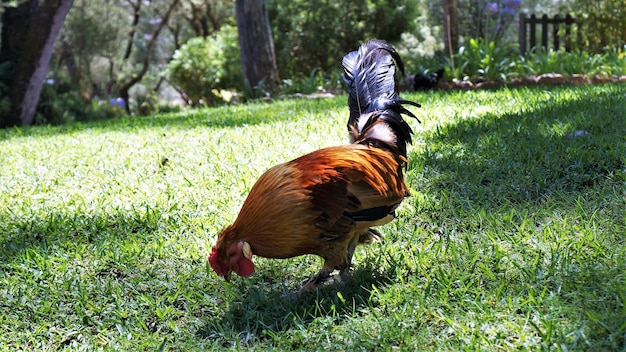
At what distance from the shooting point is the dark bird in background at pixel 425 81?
30.2ft

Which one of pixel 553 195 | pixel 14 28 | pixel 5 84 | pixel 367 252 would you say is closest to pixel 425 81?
pixel 553 195

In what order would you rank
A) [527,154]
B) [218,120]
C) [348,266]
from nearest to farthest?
1. [348,266]
2. [527,154]
3. [218,120]

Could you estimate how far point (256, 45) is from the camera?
37.8ft

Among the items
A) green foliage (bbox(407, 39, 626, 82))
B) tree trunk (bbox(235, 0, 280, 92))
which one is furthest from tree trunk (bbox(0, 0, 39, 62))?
green foliage (bbox(407, 39, 626, 82))

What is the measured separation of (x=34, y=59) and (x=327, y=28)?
20.6ft

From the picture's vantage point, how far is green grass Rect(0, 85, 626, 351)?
9.08 ft

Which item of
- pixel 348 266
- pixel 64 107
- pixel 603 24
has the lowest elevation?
pixel 348 266

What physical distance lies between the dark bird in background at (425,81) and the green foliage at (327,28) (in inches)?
183

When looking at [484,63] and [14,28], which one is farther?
[14,28]

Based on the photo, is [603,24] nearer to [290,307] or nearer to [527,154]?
[527,154]

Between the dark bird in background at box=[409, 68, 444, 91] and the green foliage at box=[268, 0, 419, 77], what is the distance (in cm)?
466

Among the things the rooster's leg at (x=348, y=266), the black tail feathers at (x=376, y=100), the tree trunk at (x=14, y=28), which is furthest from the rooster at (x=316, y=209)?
the tree trunk at (x=14, y=28)

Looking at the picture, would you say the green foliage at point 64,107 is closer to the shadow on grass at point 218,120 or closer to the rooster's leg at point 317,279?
the shadow on grass at point 218,120

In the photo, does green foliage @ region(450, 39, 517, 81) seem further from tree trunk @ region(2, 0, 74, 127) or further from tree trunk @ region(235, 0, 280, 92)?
tree trunk @ region(2, 0, 74, 127)
